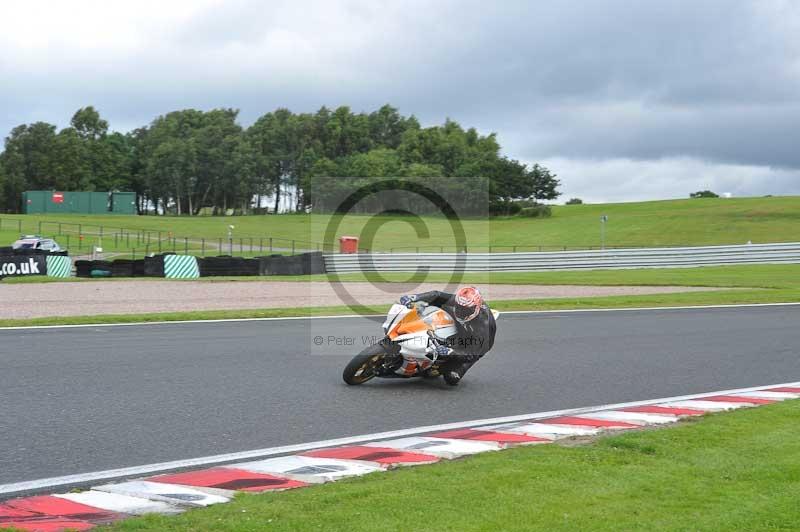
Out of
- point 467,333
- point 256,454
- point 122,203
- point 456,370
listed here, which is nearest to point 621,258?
point 456,370

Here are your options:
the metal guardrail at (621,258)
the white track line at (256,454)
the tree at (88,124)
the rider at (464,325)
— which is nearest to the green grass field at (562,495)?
the white track line at (256,454)

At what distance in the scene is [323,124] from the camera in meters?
134

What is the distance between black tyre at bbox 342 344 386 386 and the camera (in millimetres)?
10473

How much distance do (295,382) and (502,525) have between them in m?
6.06

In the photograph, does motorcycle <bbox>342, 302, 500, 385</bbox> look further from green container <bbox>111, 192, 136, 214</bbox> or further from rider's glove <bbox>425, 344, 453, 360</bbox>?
green container <bbox>111, 192, 136, 214</bbox>

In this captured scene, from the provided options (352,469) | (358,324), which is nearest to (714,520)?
(352,469)

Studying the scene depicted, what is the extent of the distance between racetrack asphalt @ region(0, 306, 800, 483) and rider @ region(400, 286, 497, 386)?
0.47m

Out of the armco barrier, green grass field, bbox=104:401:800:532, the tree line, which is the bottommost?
green grass field, bbox=104:401:800:532

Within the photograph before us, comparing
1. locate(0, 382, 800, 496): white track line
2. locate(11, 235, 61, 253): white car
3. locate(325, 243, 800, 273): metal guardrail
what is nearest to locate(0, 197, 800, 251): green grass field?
locate(325, 243, 800, 273): metal guardrail

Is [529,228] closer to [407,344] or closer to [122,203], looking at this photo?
[122,203]

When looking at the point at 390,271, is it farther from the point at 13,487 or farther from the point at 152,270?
the point at 13,487

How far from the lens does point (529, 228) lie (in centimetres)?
8025

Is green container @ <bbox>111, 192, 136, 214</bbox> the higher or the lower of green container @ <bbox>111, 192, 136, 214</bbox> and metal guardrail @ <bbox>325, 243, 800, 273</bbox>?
the higher

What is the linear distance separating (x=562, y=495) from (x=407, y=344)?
15.1ft
